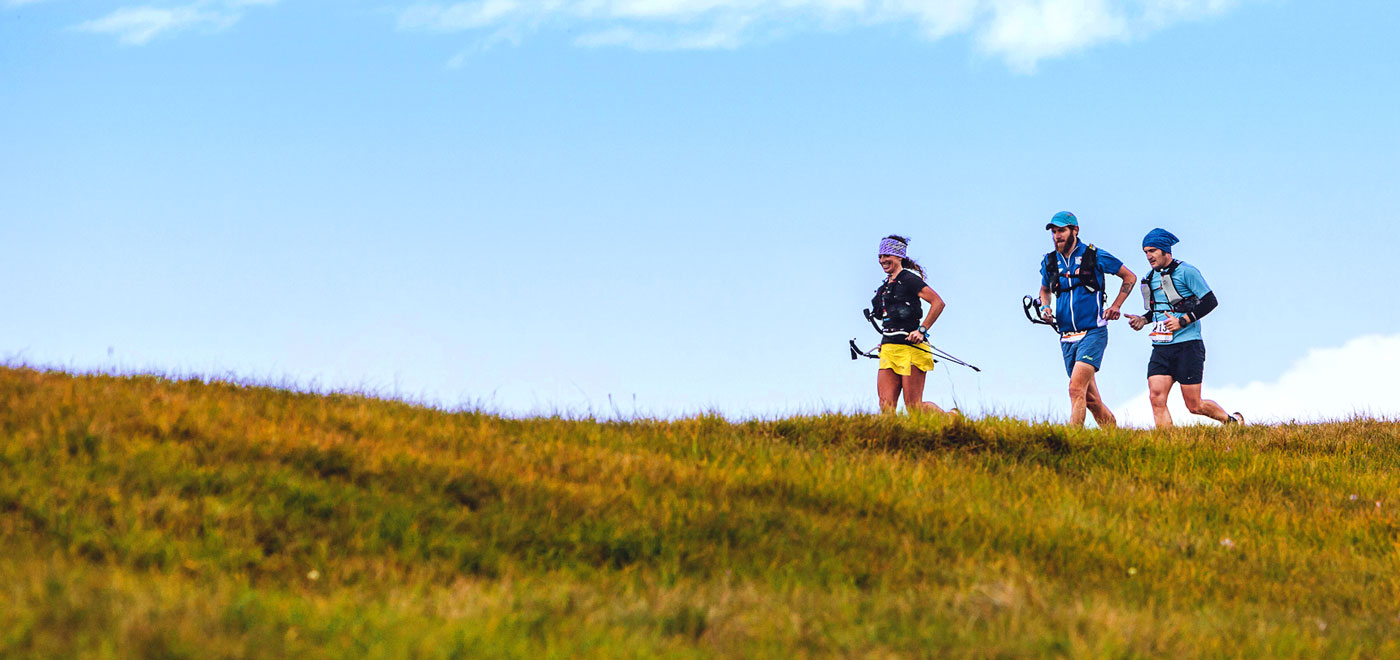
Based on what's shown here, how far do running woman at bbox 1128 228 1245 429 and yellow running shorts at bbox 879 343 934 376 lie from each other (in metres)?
2.78

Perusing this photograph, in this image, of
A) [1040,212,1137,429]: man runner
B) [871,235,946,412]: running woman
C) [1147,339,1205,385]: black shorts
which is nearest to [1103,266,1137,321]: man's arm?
[1040,212,1137,429]: man runner

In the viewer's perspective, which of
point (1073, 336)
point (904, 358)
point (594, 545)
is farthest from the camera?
point (1073, 336)

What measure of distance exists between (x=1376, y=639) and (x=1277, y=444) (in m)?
6.69

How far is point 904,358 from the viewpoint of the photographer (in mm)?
13773

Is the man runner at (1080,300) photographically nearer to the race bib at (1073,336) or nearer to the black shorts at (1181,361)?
the race bib at (1073,336)

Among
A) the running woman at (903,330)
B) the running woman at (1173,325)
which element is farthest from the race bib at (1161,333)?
the running woman at (903,330)

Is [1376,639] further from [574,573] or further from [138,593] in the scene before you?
[138,593]

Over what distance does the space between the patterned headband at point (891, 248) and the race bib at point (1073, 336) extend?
2305 millimetres

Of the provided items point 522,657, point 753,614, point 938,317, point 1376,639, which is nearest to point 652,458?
point 753,614

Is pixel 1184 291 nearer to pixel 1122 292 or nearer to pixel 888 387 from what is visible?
pixel 1122 292

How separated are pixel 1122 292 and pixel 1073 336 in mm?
823

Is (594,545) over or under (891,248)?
under

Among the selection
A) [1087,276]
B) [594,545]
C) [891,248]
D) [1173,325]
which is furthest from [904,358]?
[594,545]

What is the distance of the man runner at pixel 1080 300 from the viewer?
547 inches
